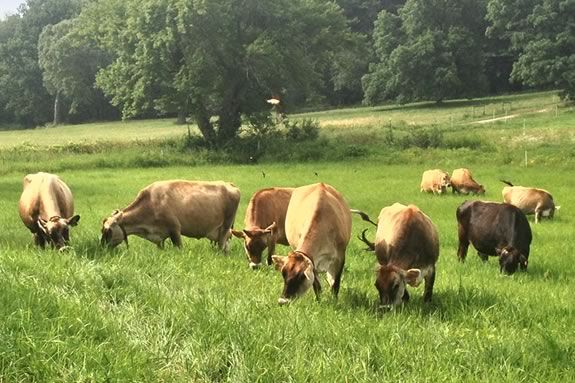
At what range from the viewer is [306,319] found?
6391 mm

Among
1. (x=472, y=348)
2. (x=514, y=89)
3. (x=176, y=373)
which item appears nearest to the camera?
(x=176, y=373)

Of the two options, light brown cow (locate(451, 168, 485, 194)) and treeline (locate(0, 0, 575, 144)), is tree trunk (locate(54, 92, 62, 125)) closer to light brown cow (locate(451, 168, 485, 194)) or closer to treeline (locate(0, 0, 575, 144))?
treeline (locate(0, 0, 575, 144))

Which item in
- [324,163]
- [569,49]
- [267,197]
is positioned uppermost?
[569,49]

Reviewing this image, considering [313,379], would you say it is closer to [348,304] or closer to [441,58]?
[348,304]

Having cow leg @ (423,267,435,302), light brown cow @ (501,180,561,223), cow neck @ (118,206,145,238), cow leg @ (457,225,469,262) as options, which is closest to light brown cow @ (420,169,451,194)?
light brown cow @ (501,180,561,223)

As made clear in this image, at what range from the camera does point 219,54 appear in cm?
3691

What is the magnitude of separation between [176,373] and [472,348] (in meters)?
2.77

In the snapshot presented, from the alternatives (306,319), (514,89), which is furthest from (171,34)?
(514,89)

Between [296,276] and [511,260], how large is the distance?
4.33 meters

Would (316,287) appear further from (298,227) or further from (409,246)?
(409,246)

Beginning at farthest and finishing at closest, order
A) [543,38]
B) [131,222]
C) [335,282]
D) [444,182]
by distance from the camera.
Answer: [543,38]
[444,182]
[131,222]
[335,282]

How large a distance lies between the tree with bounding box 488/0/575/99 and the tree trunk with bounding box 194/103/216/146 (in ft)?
103

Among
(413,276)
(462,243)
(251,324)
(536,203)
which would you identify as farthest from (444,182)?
(251,324)

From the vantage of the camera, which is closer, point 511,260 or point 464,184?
Answer: point 511,260
